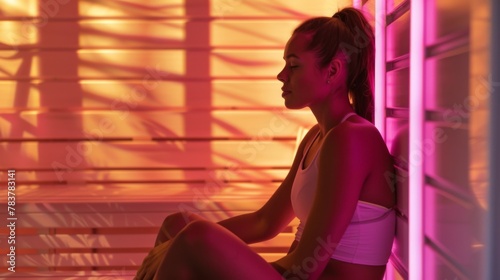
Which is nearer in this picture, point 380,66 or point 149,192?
point 380,66

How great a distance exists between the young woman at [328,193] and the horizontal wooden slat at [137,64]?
1.55m

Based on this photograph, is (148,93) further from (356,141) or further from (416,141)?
(416,141)

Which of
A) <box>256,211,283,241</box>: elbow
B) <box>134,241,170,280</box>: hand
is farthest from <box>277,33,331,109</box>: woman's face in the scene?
<box>134,241,170,280</box>: hand

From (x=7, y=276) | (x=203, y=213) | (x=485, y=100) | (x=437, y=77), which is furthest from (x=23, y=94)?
(x=485, y=100)

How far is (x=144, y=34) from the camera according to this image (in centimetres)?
401

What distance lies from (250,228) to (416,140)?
0.91 m

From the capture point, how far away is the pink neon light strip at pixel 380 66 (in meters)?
2.52

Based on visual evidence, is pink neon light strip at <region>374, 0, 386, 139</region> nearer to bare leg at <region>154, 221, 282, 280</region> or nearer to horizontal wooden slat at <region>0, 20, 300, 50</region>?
bare leg at <region>154, 221, 282, 280</region>

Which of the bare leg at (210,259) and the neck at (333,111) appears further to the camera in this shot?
the neck at (333,111)

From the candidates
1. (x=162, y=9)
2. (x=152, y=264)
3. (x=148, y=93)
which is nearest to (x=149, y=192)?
(x=148, y=93)

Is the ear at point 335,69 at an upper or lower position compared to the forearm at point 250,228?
upper

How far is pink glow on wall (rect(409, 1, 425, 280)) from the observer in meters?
1.94

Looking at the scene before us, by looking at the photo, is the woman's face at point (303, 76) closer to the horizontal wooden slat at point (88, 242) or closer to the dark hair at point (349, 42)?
the dark hair at point (349, 42)

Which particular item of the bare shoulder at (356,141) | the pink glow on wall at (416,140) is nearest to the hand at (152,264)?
the bare shoulder at (356,141)
